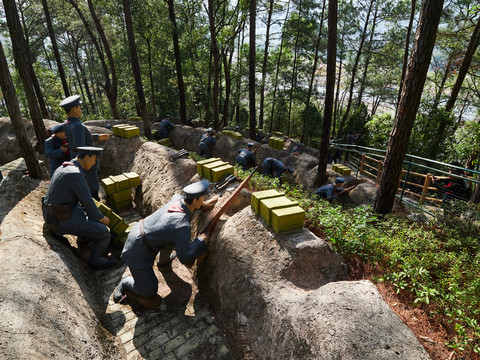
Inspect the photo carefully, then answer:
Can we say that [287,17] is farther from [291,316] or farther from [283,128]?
[291,316]

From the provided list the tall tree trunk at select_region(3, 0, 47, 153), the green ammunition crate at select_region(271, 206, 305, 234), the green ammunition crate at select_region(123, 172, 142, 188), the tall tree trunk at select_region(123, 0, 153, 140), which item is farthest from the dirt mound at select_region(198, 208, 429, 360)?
the tall tree trunk at select_region(123, 0, 153, 140)

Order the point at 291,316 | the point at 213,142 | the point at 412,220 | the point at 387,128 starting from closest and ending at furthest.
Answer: the point at 291,316, the point at 412,220, the point at 213,142, the point at 387,128

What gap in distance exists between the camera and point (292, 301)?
2.88 m

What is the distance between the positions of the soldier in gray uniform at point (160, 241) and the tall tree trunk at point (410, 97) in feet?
12.8

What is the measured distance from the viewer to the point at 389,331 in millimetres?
2232

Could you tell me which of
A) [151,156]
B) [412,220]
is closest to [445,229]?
[412,220]

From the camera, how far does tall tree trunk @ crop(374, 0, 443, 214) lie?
4.21 metres

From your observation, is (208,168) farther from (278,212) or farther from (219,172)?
(278,212)

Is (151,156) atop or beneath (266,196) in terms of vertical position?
beneath

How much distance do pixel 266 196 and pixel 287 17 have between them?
22.8 metres

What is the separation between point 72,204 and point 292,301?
3.89 meters

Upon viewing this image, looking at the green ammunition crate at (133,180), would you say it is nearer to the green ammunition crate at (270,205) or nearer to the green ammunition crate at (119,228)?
the green ammunition crate at (119,228)

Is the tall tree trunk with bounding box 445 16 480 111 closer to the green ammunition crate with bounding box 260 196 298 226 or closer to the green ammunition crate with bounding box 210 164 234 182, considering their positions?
the green ammunition crate with bounding box 210 164 234 182

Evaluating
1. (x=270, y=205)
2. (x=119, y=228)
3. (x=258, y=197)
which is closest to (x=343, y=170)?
(x=258, y=197)
